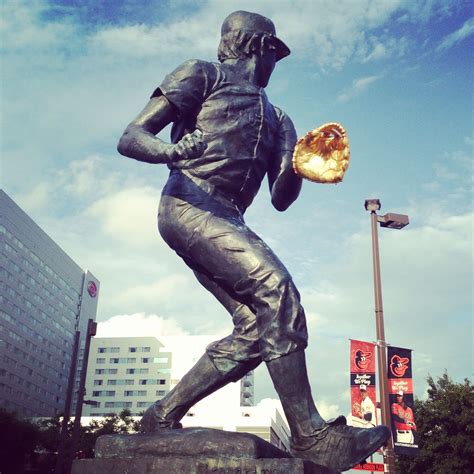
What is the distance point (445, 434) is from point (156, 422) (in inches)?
950

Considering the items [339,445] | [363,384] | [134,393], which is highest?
[134,393]

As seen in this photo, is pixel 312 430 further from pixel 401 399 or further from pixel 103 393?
pixel 103 393

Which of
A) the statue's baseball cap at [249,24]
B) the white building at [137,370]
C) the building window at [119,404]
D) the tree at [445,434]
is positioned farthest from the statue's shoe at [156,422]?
the building window at [119,404]

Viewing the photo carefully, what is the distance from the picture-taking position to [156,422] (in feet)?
11.7

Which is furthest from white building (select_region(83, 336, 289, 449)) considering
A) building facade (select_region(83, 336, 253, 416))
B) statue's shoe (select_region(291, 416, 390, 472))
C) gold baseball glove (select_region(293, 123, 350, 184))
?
statue's shoe (select_region(291, 416, 390, 472))

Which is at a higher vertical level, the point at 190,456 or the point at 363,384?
the point at 363,384

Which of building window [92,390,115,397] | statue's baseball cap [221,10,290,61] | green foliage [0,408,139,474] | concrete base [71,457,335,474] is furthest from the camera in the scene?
building window [92,390,115,397]

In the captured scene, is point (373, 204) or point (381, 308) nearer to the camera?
point (381, 308)

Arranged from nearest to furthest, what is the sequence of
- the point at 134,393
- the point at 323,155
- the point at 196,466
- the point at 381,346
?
the point at 196,466 → the point at 323,155 → the point at 381,346 → the point at 134,393

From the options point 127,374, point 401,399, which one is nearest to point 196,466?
point 401,399

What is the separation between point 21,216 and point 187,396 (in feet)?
309

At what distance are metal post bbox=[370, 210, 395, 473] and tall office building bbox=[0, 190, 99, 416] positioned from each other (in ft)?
251

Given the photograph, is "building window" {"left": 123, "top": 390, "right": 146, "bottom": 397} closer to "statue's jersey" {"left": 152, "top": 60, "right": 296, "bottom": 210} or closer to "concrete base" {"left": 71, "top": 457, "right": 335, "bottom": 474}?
"statue's jersey" {"left": 152, "top": 60, "right": 296, "bottom": 210}

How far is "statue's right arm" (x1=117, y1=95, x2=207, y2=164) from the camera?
3129mm
